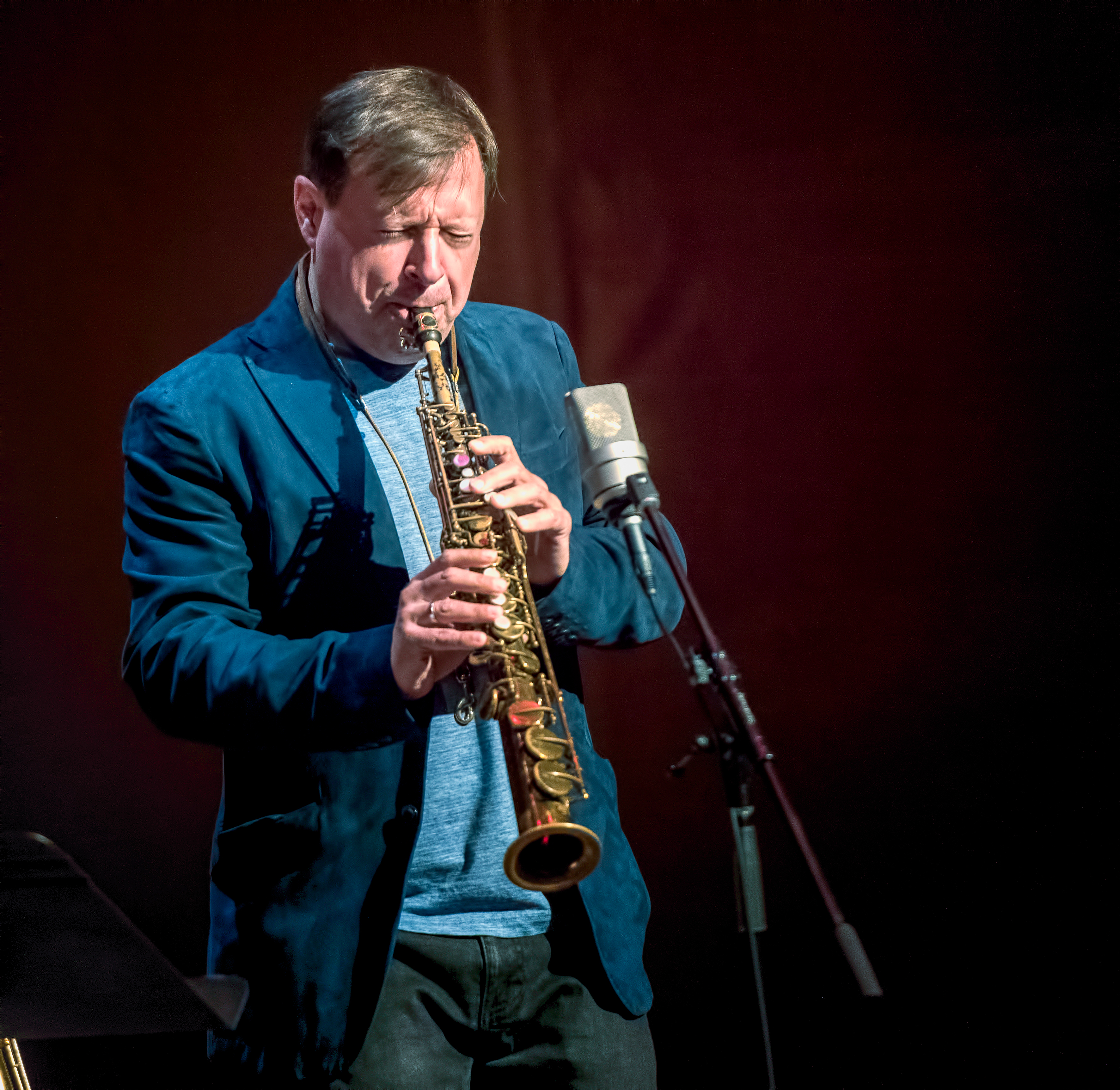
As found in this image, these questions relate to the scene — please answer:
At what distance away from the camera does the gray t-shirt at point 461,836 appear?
1.39m

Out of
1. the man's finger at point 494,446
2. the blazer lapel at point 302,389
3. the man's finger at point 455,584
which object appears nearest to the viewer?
the man's finger at point 455,584

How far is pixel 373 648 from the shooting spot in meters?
1.24

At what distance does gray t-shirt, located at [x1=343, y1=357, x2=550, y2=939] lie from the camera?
139cm

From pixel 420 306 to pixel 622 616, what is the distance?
1.80 ft

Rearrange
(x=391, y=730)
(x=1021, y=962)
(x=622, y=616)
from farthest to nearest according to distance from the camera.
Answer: (x=1021, y=962) → (x=622, y=616) → (x=391, y=730)

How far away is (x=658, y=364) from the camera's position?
2.51 metres

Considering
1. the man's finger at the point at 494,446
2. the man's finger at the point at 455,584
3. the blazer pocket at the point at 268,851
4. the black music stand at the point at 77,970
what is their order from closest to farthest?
1. the black music stand at the point at 77,970
2. the man's finger at the point at 455,584
3. the man's finger at the point at 494,446
4. the blazer pocket at the point at 268,851

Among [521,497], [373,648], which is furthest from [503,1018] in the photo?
[521,497]

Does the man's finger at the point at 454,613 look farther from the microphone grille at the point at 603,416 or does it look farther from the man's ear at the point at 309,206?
the man's ear at the point at 309,206

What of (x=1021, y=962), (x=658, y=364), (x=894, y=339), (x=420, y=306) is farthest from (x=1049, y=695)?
(x=420, y=306)

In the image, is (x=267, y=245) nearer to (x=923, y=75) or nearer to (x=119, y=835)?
(x=119, y=835)

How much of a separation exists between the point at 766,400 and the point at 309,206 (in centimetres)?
126

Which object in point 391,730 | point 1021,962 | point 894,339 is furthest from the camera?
point 894,339

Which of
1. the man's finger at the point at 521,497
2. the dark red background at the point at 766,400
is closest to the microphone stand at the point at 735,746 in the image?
the man's finger at the point at 521,497
